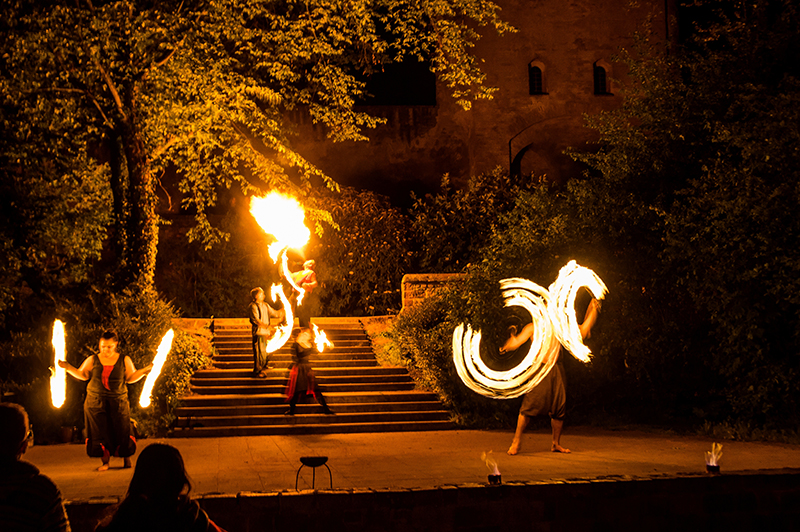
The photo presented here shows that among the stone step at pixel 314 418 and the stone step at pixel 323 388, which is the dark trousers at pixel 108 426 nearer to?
the stone step at pixel 314 418

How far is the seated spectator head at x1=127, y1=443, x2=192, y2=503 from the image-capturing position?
338 centimetres

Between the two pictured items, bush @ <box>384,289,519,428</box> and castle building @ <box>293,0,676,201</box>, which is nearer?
bush @ <box>384,289,519,428</box>

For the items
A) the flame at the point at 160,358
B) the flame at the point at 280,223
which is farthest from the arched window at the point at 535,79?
the flame at the point at 160,358

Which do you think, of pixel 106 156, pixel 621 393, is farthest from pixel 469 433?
pixel 106 156

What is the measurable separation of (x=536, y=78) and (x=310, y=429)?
62.0 feet

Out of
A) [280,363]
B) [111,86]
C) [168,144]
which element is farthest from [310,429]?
[111,86]

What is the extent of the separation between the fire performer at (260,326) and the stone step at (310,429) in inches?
98.1

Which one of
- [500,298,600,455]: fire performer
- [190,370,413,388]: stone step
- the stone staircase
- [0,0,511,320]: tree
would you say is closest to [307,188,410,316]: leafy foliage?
[0,0,511,320]: tree

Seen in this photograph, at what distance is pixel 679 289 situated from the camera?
43.9 ft

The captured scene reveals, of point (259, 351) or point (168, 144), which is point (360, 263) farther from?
point (168, 144)

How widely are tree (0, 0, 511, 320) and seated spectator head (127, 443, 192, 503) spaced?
42.9 feet

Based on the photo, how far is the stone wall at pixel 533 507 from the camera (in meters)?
6.73

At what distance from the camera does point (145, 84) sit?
53.5 feet

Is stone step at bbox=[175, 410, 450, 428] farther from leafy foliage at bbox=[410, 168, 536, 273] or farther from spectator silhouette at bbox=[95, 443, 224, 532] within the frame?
spectator silhouette at bbox=[95, 443, 224, 532]
